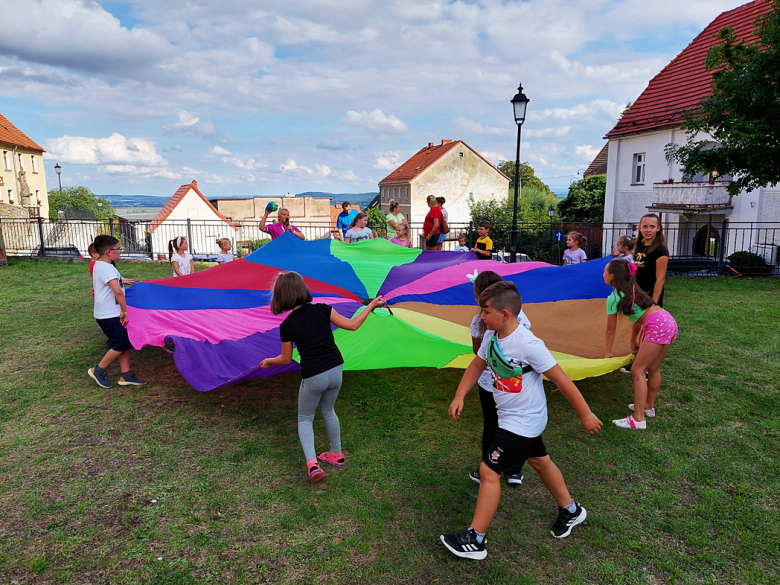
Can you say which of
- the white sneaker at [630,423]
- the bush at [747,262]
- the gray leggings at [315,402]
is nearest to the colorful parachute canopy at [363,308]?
the white sneaker at [630,423]

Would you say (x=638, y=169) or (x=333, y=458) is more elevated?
(x=638, y=169)

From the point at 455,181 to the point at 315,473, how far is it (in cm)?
4034

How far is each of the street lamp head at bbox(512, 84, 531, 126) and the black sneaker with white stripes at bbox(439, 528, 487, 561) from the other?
9.04 m

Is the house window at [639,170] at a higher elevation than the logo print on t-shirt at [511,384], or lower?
higher

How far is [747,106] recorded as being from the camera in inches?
356

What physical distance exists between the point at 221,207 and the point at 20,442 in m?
55.5

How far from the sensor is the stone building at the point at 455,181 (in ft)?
135

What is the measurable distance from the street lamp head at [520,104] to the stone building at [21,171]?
2973 centimetres

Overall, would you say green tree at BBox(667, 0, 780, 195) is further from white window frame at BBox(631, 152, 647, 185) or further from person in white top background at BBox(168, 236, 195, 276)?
white window frame at BBox(631, 152, 647, 185)

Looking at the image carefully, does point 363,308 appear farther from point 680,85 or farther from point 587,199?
point 587,199

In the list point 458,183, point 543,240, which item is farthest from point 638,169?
point 458,183

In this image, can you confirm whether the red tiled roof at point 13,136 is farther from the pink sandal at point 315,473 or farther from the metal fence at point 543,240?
the pink sandal at point 315,473

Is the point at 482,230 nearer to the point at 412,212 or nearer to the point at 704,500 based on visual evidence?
the point at 704,500

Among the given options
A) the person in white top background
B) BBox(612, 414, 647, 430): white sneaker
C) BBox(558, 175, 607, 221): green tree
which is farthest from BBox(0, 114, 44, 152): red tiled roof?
BBox(612, 414, 647, 430): white sneaker
